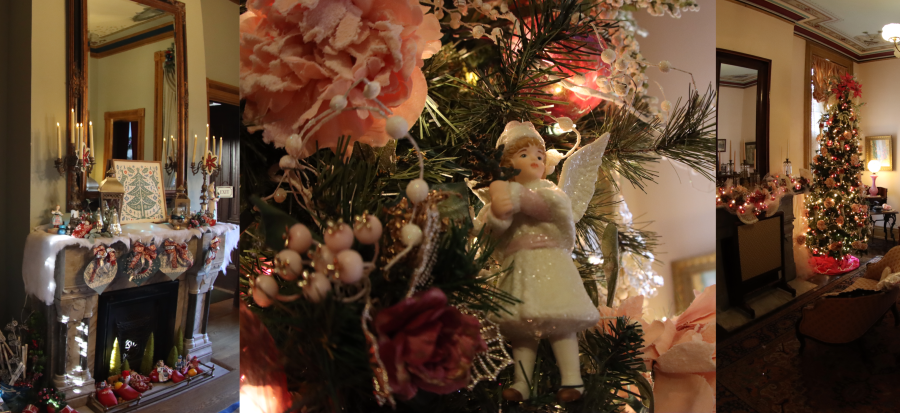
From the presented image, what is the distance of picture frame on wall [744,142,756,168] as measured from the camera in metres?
0.47

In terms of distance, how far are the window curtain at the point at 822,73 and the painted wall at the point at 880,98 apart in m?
0.03

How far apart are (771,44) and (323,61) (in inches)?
17.9

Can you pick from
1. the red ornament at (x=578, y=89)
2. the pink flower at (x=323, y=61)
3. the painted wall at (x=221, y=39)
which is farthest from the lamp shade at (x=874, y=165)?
the painted wall at (x=221, y=39)

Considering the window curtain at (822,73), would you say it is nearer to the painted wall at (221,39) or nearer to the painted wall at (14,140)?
the painted wall at (221,39)

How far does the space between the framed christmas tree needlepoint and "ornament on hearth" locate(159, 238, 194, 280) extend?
0.02 meters

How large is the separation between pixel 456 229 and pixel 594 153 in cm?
17

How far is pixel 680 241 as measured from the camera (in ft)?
1.72

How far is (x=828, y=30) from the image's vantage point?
0.50 meters

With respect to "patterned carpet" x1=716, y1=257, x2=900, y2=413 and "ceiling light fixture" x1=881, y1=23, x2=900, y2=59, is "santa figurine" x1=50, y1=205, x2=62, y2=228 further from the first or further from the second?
"ceiling light fixture" x1=881, y1=23, x2=900, y2=59

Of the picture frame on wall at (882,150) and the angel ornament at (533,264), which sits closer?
the angel ornament at (533,264)

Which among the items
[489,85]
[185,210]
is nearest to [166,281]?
[185,210]

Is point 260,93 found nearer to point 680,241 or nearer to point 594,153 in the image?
point 594,153

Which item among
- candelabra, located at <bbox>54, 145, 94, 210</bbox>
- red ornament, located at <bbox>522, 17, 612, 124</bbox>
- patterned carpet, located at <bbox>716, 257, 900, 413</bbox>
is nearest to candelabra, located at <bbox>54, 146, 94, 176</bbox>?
candelabra, located at <bbox>54, 145, 94, 210</bbox>

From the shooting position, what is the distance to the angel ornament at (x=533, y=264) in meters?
0.30
